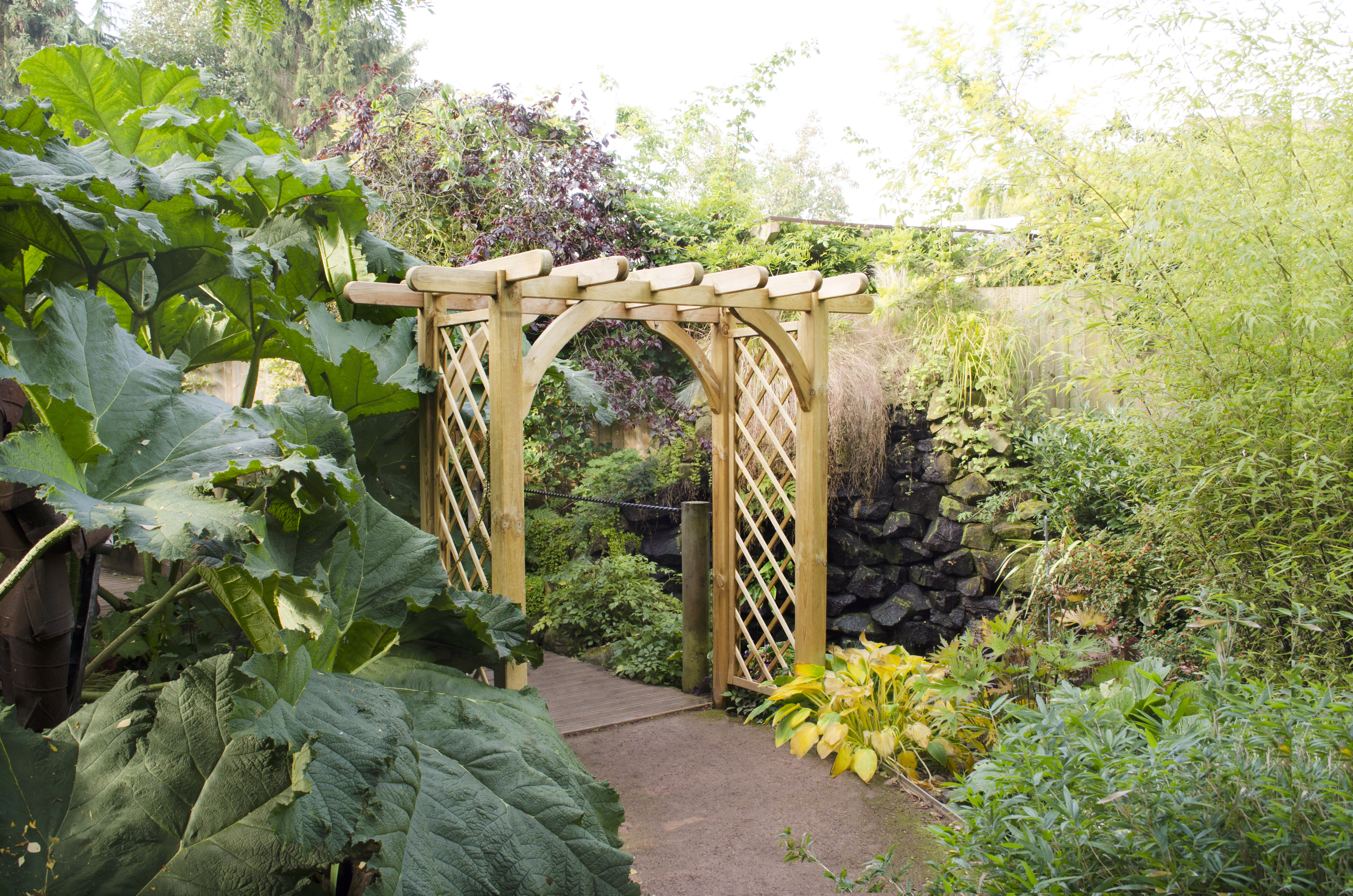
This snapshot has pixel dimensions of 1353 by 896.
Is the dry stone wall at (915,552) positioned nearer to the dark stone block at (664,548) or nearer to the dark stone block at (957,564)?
the dark stone block at (957,564)

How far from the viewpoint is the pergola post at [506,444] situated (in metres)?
3.35

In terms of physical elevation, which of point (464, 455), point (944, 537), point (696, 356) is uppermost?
point (696, 356)

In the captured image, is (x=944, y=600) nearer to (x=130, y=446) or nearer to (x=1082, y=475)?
(x=1082, y=475)

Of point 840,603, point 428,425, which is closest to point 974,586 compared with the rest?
point 840,603

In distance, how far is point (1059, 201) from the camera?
3559 millimetres

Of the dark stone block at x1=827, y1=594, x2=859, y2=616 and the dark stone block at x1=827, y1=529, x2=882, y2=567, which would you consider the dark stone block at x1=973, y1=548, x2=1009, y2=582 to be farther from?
the dark stone block at x1=827, y1=594, x2=859, y2=616

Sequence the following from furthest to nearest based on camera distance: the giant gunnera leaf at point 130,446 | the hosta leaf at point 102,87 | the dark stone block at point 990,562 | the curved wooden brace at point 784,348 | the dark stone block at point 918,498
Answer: the dark stone block at point 918,498, the dark stone block at point 990,562, the curved wooden brace at point 784,348, the hosta leaf at point 102,87, the giant gunnera leaf at point 130,446

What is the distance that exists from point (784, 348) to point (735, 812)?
2003mm

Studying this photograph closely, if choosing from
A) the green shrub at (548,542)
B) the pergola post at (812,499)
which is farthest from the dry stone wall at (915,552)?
the green shrub at (548,542)

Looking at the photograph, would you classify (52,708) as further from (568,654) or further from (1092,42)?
(568,654)

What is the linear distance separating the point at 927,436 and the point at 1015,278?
1.34 meters

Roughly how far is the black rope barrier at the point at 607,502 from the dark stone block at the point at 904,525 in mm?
1277

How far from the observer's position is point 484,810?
150 centimetres

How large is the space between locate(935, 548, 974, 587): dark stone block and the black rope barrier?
61.7 inches
